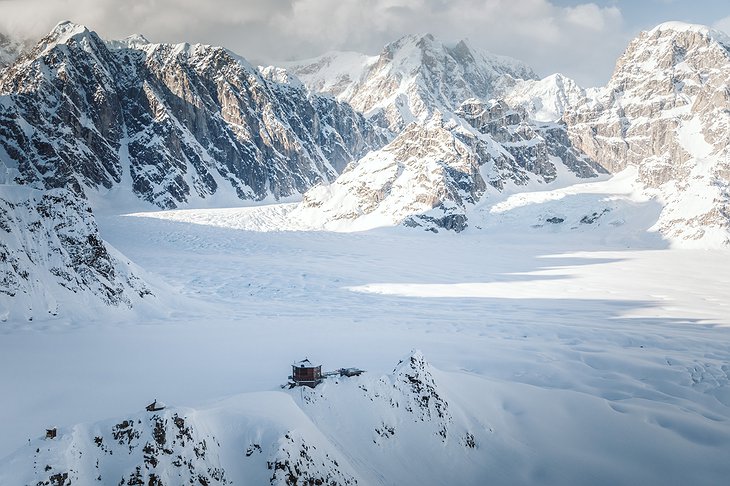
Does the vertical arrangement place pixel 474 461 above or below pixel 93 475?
below

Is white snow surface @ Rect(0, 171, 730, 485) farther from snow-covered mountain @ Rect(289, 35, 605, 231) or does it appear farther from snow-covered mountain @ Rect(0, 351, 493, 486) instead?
snow-covered mountain @ Rect(289, 35, 605, 231)

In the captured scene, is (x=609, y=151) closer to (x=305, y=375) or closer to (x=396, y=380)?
(x=396, y=380)

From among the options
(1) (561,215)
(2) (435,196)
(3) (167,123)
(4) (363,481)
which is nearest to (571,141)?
(1) (561,215)

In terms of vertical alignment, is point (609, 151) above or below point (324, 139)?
below

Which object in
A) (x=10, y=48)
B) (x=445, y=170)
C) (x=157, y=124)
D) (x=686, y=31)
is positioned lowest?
(x=445, y=170)

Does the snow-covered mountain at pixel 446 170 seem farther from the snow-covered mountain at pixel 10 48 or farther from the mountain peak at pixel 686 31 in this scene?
the snow-covered mountain at pixel 10 48

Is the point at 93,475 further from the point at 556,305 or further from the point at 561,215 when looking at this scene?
the point at 561,215

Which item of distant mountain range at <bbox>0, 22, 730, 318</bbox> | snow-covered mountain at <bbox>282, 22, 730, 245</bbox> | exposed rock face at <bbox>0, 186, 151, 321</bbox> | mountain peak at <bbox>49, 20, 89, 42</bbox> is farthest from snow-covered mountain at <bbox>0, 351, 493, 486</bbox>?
mountain peak at <bbox>49, 20, 89, 42</bbox>

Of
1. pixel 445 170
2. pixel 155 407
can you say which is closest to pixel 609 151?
pixel 445 170
